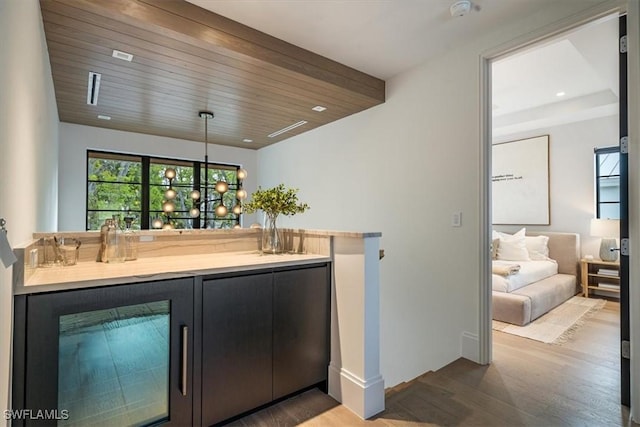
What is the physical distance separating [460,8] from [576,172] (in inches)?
165

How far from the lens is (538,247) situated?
197 inches

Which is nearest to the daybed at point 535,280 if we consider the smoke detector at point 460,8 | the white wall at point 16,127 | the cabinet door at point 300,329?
the cabinet door at point 300,329

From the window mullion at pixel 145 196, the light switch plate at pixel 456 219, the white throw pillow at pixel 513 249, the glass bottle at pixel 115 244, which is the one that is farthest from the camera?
the window mullion at pixel 145 196

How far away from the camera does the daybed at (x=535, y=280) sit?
3.62 metres

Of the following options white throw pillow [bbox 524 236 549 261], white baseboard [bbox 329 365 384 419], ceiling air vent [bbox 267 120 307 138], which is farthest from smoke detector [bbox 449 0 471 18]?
white throw pillow [bbox 524 236 549 261]

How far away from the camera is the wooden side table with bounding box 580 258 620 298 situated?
178 inches

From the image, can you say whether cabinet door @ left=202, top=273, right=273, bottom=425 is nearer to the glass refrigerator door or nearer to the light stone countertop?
the light stone countertop

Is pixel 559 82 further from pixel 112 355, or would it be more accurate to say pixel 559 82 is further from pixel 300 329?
pixel 112 355

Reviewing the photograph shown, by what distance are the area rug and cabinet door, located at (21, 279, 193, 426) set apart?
3.23m

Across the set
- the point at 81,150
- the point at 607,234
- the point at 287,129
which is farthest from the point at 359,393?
the point at 81,150

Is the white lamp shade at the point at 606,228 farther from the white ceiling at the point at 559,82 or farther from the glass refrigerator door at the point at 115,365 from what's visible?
the glass refrigerator door at the point at 115,365

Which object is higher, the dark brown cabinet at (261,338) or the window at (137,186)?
the window at (137,186)

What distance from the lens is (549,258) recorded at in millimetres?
5000

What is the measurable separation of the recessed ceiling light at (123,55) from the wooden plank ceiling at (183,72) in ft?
0.13
